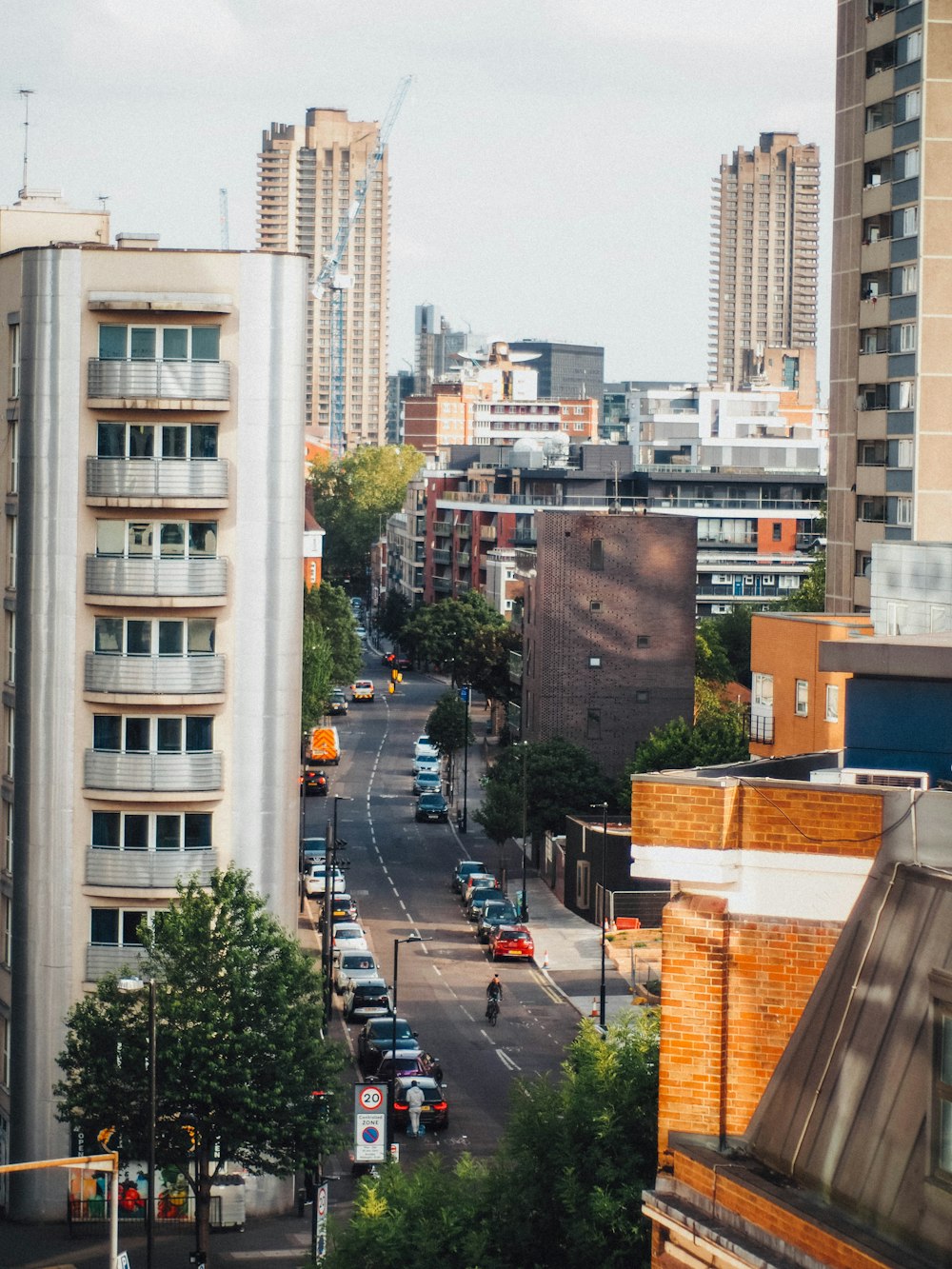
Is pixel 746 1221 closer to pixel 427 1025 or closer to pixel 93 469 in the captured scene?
pixel 93 469

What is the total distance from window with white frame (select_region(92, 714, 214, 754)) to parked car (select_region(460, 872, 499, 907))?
119 feet

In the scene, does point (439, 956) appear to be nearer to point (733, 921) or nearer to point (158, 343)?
point (158, 343)

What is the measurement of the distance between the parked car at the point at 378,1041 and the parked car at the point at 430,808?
39.6 meters

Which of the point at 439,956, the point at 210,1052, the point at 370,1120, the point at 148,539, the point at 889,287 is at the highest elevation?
the point at 889,287

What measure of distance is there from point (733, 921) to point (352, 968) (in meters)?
49.2

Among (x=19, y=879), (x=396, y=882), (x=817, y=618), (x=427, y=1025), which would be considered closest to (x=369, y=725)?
(x=396, y=882)

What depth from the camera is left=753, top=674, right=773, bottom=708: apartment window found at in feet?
168

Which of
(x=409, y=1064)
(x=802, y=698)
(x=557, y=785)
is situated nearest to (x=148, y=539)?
(x=409, y=1064)

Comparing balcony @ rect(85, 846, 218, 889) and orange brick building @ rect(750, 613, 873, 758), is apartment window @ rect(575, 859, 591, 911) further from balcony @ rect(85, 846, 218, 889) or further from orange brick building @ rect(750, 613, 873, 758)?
balcony @ rect(85, 846, 218, 889)

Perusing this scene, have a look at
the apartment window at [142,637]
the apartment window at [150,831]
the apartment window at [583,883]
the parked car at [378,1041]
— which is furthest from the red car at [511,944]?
the apartment window at [142,637]

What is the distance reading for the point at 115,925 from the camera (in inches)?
1524

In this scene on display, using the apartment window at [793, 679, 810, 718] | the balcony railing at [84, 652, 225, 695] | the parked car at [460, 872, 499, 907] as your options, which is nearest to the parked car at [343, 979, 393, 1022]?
the apartment window at [793, 679, 810, 718]

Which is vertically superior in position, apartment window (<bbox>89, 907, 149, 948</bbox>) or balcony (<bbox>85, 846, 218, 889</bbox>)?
balcony (<bbox>85, 846, 218, 889</bbox>)

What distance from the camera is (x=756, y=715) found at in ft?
170
